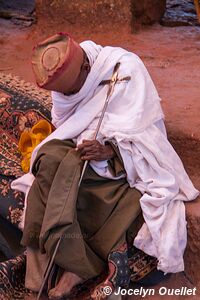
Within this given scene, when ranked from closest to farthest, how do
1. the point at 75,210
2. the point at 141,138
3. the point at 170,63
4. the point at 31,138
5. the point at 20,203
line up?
1. the point at 75,210
2. the point at 141,138
3. the point at 20,203
4. the point at 31,138
5. the point at 170,63

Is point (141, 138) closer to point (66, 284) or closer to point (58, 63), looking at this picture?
point (58, 63)

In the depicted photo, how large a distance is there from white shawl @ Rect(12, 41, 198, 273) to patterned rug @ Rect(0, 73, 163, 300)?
0.10 meters

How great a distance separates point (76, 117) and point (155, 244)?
0.65m

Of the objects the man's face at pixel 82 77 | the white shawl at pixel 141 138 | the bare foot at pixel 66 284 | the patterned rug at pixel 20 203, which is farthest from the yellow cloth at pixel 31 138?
the bare foot at pixel 66 284

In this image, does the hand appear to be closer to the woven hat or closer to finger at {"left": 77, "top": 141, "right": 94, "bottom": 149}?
finger at {"left": 77, "top": 141, "right": 94, "bottom": 149}

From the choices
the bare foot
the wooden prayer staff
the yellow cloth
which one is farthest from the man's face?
the bare foot

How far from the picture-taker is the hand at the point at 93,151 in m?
2.62

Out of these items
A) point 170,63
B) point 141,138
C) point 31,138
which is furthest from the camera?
point 170,63

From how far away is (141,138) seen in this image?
2680mm

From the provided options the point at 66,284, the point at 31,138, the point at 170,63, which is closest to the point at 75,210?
the point at 66,284

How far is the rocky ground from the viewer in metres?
3.04

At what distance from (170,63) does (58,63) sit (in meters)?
1.75

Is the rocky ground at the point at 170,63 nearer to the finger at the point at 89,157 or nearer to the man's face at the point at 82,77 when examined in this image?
the finger at the point at 89,157

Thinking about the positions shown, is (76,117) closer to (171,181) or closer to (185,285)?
(171,181)
